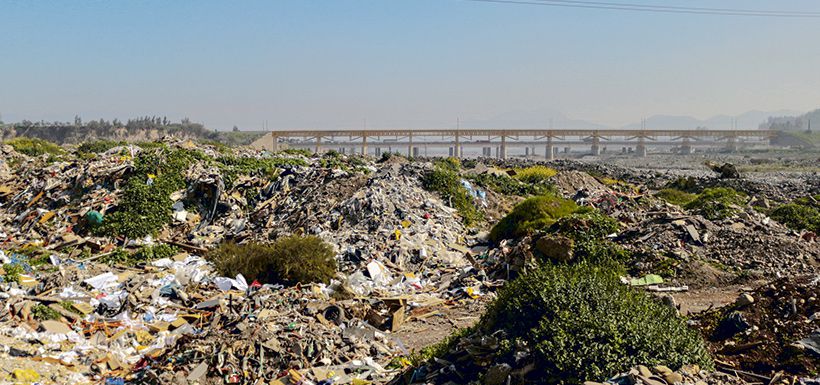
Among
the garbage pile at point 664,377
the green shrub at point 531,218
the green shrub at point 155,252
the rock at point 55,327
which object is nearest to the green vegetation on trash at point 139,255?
the green shrub at point 155,252

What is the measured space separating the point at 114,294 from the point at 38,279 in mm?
1464

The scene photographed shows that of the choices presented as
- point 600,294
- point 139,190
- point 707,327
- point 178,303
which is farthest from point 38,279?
point 707,327

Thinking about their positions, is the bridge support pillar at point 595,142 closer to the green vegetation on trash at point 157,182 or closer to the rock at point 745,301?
the green vegetation on trash at point 157,182

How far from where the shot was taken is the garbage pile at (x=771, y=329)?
17.6 ft

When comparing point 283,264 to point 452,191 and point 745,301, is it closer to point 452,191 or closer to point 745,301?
point 745,301

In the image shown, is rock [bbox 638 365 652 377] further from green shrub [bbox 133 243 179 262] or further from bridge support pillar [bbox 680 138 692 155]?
bridge support pillar [bbox 680 138 692 155]

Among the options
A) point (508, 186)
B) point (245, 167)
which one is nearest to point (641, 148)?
point (508, 186)

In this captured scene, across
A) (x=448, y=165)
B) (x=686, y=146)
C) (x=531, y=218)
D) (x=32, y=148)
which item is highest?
(x=686, y=146)

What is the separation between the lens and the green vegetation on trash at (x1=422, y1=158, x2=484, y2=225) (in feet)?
53.9

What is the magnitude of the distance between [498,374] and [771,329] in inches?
124

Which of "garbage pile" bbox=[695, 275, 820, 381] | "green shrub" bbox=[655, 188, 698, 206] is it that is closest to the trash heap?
"garbage pile" bbox=[695, 275, 820, 381]

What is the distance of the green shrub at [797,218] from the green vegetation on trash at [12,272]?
1585 cm

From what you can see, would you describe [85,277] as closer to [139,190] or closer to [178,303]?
[178,303]

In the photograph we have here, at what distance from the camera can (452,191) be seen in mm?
17031
